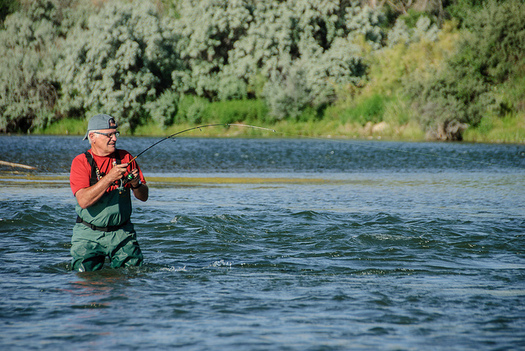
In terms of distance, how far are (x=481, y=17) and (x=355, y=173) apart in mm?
22203

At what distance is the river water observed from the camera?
16.1 ft

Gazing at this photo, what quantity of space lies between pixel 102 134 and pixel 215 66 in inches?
1806

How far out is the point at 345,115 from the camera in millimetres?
45062

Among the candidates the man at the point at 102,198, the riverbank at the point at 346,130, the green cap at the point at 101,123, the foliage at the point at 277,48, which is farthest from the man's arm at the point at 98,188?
→ the foliage at the point at 277,48

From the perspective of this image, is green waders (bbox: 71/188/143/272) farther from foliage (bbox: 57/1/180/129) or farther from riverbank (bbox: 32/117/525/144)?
foliage (bbox: 57/1/180/129)

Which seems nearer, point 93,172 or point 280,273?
point 93,172

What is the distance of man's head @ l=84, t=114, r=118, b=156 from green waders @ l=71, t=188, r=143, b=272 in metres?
0.36

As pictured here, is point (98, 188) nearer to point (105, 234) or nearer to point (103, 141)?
point (103, 141)

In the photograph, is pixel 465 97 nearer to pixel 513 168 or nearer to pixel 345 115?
pixel 345 115

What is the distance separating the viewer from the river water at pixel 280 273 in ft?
16.1

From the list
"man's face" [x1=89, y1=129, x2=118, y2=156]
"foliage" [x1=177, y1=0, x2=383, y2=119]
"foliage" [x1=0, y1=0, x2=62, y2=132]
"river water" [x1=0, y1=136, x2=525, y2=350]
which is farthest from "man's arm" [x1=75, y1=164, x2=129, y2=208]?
"foliage" [x1=0, y1=0, x2=62, y2=132]

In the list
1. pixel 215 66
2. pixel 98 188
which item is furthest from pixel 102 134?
pixel 215 66

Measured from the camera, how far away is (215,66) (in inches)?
2012

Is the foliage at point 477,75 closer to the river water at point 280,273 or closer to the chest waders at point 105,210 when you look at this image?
the river water at point 280,273
